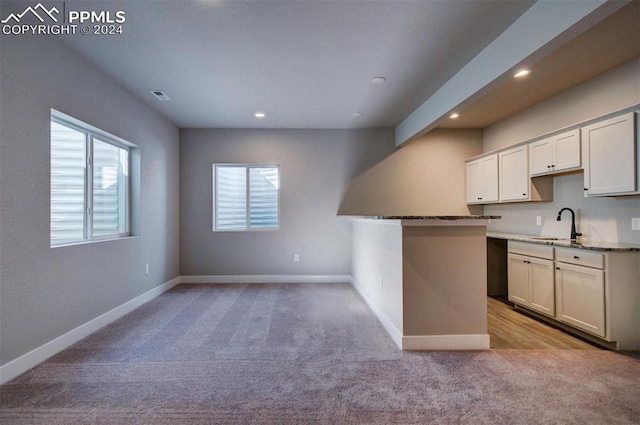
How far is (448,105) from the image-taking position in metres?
3.39

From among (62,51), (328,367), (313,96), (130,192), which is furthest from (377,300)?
(62,51)

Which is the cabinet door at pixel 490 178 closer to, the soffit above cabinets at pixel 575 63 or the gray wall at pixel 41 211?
the soffit above cabinets at pixel 575 63

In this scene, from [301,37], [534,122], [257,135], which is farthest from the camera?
[257,135]

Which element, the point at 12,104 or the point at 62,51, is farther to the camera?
the point at 62,51

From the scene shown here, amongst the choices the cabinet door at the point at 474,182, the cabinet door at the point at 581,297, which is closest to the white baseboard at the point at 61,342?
the cabinet door at the point at 581,297

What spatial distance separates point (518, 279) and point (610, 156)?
1572mm

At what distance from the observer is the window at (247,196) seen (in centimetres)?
529

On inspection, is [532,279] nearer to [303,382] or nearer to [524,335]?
[524,335]

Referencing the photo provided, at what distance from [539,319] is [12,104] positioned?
5.17m

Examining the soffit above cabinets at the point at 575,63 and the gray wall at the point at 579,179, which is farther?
the gray wall at the point at 579,179

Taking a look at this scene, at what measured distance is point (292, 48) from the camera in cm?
270

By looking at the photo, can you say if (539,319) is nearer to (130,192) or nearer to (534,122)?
(534,122)

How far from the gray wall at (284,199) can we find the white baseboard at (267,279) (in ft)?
0.23

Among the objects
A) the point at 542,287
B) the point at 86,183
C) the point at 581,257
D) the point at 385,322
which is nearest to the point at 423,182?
the point at 542,287
